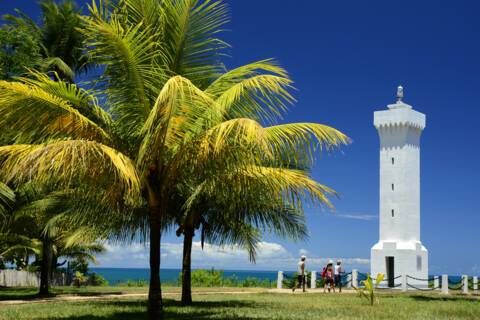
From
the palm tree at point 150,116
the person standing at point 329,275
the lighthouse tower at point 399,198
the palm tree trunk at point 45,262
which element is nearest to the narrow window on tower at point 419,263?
the lighthouse tower at point 399,198

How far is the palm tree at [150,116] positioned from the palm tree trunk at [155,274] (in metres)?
0.02

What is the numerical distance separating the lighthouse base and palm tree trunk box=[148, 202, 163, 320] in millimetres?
28500

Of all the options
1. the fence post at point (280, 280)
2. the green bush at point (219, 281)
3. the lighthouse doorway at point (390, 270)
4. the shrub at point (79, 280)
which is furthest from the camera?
the lighthouse doorway at point (390, 270)

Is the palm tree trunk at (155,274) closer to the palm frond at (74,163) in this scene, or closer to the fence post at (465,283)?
the palm frond at (74,163)

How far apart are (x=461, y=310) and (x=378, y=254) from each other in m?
21.5

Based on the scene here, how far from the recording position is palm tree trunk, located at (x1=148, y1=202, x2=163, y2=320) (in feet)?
43.8

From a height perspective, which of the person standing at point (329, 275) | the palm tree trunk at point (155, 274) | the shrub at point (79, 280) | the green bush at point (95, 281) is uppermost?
the palm tree trunk at point (155, 274)

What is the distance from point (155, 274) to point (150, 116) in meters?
3.41

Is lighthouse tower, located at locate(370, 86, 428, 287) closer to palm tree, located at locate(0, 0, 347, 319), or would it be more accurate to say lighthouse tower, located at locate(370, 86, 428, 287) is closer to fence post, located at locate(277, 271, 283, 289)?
fence post, located at locate(277, 271, 283, 289)

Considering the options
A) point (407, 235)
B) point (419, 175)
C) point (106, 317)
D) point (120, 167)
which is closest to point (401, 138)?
point (419, 175)

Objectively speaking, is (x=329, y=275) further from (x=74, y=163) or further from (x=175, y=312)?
(x=74, y=163)

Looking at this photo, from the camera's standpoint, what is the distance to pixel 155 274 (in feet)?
44.0

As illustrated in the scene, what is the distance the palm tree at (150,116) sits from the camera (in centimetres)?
1241

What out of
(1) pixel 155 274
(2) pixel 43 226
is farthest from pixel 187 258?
(1) pixel 155 274
